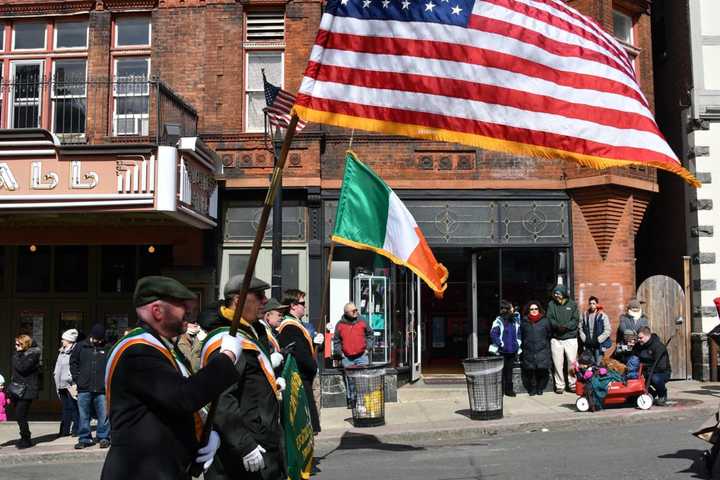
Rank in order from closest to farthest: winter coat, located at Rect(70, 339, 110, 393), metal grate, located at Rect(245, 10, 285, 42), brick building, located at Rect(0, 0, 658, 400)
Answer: winter coat, located at Rect(70, 339, 110, 393), brick building, located at Rect(0, 0, 658, 400), metal grate, located at Rect(245, 10, 285, 42)

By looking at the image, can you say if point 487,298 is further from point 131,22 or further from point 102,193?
point 131,22

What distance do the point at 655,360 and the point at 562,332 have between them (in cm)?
226

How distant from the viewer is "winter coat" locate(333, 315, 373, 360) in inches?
529

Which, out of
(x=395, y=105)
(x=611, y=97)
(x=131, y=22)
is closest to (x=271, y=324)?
(x=395, y=105)

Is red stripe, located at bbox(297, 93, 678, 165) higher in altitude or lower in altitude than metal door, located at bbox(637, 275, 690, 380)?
higher

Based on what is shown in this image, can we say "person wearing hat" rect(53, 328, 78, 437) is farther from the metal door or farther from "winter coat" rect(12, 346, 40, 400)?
the metal door

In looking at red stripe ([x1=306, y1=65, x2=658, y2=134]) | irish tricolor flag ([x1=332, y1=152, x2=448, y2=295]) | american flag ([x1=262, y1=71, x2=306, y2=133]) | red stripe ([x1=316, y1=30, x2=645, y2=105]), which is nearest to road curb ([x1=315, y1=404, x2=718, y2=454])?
irish tricolor flag ([x1=332, y1=152, x2=448, y2=295])

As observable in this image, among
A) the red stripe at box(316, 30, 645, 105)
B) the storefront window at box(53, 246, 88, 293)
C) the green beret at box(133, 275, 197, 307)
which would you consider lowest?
the green beret at box(133, 275, 197, 307)

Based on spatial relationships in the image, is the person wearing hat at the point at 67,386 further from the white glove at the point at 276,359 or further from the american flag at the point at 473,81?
the american flag at the point at 473,81

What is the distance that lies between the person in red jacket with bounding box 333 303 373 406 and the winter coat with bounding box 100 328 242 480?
31.6 ft

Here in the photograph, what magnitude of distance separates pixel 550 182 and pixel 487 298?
270 cm

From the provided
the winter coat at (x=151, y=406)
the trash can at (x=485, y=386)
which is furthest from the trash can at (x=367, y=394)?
the winter coat at (x=151, y=406)

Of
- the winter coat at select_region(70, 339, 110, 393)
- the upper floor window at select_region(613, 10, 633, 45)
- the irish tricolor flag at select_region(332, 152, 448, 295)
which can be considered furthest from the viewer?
the upper floor window at select_region(613, 10, 633, 45)

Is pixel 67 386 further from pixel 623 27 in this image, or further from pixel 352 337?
pixel 623 27
